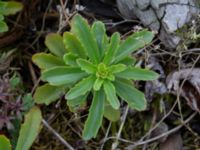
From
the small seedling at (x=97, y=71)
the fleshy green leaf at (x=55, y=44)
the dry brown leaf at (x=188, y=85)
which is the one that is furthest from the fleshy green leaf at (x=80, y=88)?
the dry brown leaf at (x=188, y=85)

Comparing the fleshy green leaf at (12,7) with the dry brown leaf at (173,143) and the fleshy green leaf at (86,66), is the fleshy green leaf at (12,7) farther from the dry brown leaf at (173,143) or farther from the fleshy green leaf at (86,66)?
the dry brown leaf at (173,143)

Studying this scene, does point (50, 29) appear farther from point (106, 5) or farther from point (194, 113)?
point (194, 113)

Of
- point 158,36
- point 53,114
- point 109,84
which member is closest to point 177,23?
point 158,36

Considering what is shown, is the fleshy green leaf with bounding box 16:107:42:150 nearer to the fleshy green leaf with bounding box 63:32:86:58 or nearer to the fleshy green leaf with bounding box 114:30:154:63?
the fleshy green leaf with bounding box 63:32:86:58

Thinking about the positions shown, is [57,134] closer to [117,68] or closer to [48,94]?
[48,94]

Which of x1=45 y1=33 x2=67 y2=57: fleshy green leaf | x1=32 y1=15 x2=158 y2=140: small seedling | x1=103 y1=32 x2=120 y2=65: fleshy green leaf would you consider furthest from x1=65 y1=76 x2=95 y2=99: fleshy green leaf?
x1=45 y1=33 x2=67 y2=57: fleshy green leaf
